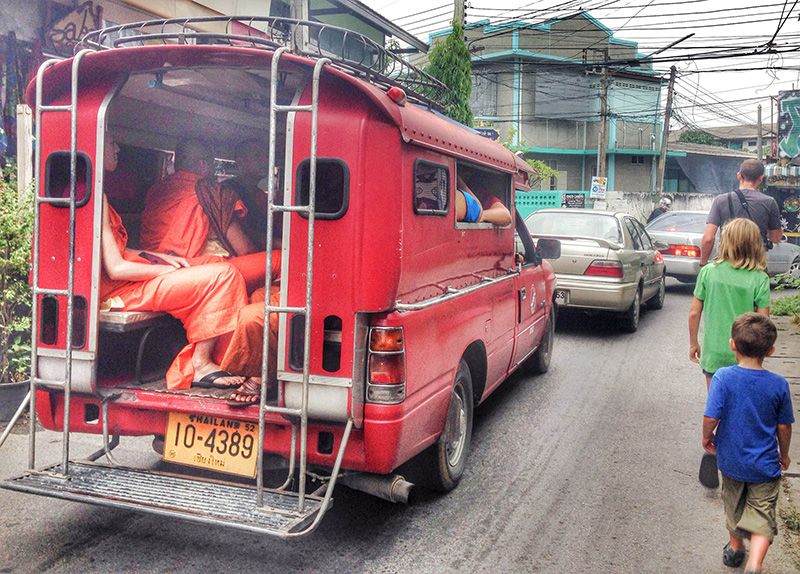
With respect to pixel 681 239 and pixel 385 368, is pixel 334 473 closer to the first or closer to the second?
pixel 385 368

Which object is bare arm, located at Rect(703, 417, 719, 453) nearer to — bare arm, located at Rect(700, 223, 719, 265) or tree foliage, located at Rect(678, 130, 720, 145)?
bare arm, located at Rect(700, 223, 719, 265)

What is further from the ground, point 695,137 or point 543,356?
point 695,137

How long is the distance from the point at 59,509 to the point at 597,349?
22.9 feet

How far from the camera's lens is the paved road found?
3.84 metres

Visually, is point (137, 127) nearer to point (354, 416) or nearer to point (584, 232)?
point (354, 416)

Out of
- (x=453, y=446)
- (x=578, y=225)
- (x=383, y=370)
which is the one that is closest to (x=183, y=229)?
(x=383, y=370)

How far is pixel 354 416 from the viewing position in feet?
12.0

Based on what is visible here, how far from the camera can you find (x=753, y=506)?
3643 millimetres

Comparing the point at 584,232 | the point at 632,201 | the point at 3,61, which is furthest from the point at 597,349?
the point at 632,201

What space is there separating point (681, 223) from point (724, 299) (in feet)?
38.9

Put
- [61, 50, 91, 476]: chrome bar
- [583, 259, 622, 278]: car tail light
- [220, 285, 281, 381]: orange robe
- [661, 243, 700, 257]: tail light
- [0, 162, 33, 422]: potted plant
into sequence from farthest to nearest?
1. [661, 243, 700, 257]: tail light
2. [583, 259, 622, 278]: car tail light
3. [0, 162, 33, 422]: potted plant
4. [220, 285, 281, 381]: orange robe
5. [61, 50, 91, 476]: chrome bar

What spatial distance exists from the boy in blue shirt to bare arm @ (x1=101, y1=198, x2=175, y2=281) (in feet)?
9.75

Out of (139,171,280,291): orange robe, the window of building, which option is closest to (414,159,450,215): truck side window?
(139,171,280,291): orange robe

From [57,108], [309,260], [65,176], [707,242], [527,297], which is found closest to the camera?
[309,260]
